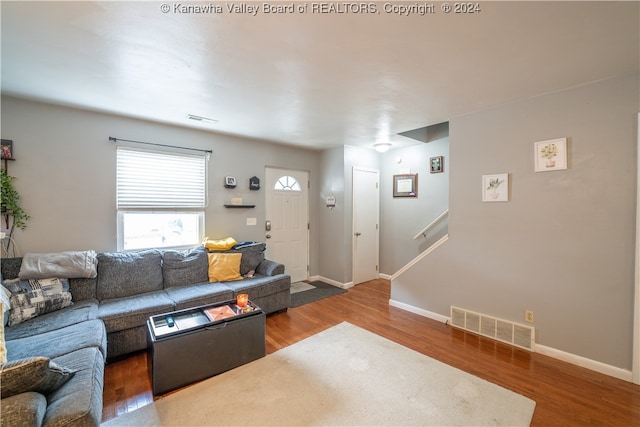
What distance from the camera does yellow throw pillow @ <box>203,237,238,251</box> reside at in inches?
139

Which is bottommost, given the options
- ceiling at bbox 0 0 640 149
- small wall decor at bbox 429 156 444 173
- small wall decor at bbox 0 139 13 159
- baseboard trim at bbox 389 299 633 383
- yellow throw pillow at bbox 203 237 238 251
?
baseboard trim at bbox 389 299 633 383

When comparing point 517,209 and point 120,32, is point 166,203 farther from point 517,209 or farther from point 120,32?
point 517,209

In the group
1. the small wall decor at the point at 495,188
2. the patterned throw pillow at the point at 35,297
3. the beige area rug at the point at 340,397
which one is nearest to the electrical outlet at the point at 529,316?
the beige area rug at the point at 340,397

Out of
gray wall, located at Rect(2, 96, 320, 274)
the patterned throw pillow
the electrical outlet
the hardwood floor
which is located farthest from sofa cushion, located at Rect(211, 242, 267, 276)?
the electrical outlet

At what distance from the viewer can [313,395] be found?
197cm

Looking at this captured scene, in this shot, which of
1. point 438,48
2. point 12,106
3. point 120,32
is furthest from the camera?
point 12,106

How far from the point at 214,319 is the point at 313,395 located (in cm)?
101

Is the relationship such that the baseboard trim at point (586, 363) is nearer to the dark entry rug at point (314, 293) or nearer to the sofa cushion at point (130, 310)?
the dark entry rug at point (314, 293)

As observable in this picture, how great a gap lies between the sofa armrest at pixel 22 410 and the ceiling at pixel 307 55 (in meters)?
1.89

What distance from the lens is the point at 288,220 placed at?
188 inches

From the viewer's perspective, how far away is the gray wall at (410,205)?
4320mm

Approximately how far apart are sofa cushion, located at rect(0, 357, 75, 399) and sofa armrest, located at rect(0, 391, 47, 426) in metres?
0.03

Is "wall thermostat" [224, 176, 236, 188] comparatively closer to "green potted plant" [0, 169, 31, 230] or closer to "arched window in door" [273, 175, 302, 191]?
"arched window in door" [273, 175, 302, 191]

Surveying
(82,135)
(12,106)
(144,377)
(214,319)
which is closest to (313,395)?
(214,319)
